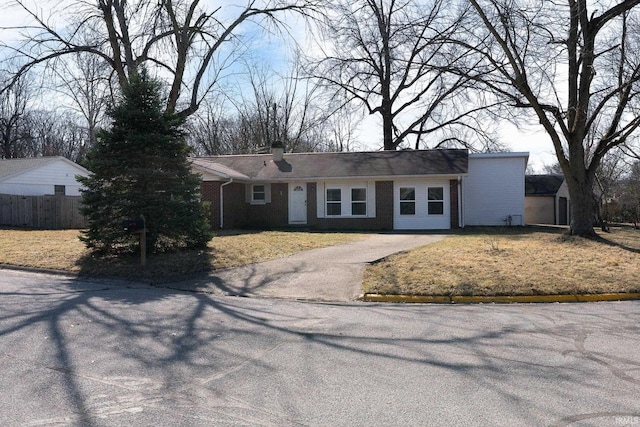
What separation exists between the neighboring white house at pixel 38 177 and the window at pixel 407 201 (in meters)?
19.6

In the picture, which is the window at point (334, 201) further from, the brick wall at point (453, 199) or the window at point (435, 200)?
the brick wall at point (453, 199)

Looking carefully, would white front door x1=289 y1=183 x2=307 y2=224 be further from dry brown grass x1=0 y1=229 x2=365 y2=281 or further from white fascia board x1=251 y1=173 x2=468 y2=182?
dry brown grass x1=0 y1=229 x2=365 y2=281

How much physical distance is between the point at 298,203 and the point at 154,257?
41.7 ft

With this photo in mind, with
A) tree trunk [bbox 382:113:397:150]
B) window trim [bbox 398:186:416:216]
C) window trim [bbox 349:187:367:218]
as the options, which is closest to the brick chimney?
window trim [bbox 349:187:367:218]

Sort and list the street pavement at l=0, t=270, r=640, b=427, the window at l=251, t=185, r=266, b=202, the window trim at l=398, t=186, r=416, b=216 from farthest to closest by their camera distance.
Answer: the window at l=251, t=185, r=266, b=202 → the window trim at l=398, t=186, r=416, b=216 → the street pavement at l=0, t=270, r=640, b=427

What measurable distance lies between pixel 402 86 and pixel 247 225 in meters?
17.3

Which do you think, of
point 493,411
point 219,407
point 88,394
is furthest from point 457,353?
point 88,394

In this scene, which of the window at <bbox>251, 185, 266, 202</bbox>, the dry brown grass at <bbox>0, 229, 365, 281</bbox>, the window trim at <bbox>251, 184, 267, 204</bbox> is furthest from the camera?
the window at <bbox>251, 185, 266, 202</bbox>

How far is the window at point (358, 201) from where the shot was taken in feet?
79.6

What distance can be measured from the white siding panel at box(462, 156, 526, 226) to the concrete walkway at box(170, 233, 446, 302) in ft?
46.0

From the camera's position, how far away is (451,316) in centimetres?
767

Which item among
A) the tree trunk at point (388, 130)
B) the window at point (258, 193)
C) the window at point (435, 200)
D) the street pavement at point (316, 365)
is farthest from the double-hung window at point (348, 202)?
the street pavement at point (316, 365)

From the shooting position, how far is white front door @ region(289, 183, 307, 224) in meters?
24.9

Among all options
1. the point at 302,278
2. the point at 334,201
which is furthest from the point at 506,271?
the point at 334,201
